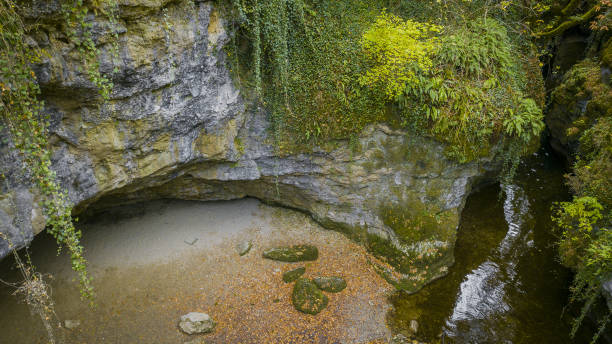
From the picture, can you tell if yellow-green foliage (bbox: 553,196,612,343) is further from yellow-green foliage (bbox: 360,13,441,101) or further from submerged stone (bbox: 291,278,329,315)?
submerged stone (bbox: 291,278,329,315)

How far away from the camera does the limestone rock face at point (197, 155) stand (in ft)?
18.8

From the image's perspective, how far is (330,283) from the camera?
360 inches

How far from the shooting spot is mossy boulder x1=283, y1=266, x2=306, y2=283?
925cm

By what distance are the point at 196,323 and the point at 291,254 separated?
329cm

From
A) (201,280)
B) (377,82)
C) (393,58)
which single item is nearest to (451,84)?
(393,58)

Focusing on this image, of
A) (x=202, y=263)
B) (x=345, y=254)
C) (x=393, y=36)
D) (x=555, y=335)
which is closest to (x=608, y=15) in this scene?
(x=393, y=36)

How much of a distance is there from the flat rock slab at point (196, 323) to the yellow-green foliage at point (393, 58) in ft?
25.0

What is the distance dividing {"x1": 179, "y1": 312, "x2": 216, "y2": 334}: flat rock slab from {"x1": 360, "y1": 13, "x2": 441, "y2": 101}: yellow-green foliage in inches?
300

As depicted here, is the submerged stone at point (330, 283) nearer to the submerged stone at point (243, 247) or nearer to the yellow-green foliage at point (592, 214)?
the submerged stone at point (243, 247)

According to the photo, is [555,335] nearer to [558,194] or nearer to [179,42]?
[558,194]

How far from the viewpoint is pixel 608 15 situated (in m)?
9.79

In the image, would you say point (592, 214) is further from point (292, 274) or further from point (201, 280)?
point (201, 280)

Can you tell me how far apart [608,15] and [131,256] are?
16.6 meters

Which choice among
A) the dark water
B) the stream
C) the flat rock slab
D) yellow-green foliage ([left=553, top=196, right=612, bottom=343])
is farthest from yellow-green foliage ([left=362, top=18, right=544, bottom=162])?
the flat rock slab
